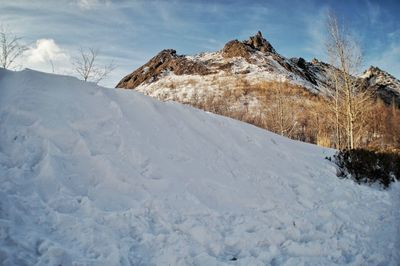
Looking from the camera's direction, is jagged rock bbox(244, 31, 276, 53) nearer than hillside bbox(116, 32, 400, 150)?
No

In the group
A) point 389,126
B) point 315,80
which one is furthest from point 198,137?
point 315,80

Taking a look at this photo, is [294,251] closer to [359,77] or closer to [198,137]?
[198,137]

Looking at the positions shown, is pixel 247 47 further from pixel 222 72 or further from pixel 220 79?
pixel 220 79

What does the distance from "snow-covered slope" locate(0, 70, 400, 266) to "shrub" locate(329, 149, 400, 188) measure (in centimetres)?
59

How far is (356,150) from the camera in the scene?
1030 cm

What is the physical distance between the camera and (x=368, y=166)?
30.1 feet

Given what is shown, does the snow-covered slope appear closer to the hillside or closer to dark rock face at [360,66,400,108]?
the hillside

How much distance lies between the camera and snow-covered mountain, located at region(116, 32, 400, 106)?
67438 mm

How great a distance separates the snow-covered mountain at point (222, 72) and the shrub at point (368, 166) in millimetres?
51326

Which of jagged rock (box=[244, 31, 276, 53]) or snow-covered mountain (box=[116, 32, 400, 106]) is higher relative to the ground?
jagged rock (box=[244, 31, 276, 53])

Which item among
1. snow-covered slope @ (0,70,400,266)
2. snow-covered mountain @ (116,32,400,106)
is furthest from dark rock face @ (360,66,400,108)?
snow-covered slope @ (0,70,400,266)

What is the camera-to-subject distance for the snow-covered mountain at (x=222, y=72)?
221 feet

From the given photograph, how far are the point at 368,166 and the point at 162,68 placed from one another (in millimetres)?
82696

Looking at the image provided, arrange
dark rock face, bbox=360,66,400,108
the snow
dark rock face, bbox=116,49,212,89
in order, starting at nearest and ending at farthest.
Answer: the snow < dark rock face, bbox=116,49,212,89 < dark rock face, bbox=360,66,400,108
